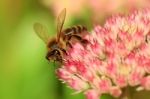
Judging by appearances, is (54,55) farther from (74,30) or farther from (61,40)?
(74,30)

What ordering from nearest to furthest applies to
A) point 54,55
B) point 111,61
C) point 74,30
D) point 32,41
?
1. point 111,61
2. point 54,55
3. point 74,30
4. point 32,41

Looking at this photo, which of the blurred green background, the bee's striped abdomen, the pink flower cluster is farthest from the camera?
the blurred green background

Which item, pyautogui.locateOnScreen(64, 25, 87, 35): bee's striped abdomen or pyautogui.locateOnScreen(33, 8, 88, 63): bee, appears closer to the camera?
pyautogui.locateOnScreen(33, 8, 88, 63): bee

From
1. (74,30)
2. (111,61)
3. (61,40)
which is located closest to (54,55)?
(61,40)

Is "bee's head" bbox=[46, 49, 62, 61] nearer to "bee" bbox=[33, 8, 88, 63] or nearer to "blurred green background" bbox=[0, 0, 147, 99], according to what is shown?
"bee" bbox=[33, 8, 88, 63]

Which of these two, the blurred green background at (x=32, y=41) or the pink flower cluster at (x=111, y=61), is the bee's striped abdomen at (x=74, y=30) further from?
the blurred green background at (x=32, y=41)

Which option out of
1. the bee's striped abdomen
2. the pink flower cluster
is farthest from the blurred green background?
the pink flower cluster
